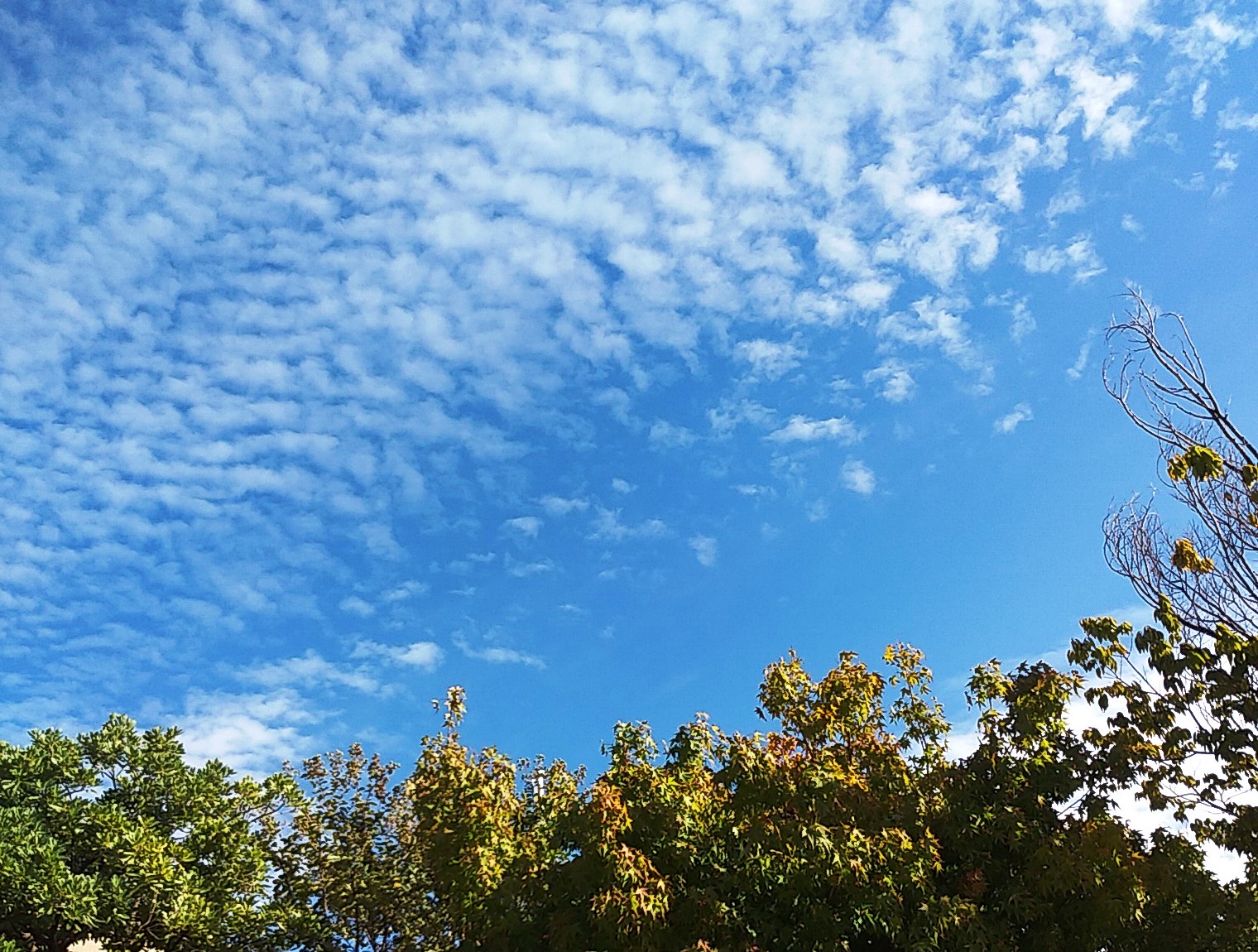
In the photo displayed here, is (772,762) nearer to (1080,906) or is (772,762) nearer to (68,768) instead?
(1080,906)

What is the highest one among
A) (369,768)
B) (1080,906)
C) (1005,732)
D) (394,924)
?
(369,768)

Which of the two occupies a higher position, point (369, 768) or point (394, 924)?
point (369, 768)

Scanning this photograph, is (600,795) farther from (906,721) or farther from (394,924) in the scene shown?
(394,924)

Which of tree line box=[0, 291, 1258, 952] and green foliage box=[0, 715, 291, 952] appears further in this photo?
green foliage box=[0, 715, 291, 952]

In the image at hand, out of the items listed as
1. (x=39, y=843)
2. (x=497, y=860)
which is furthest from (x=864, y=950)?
(x=39, y=843)

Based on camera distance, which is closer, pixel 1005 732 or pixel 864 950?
pixel 864 950

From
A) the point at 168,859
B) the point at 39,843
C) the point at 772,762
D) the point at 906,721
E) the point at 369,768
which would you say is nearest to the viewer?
the point at 772,762

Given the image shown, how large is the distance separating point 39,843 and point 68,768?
6.39 feet

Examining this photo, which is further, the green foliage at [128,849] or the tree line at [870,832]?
the green foliage at [128,849]

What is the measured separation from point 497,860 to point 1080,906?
21.6 ft

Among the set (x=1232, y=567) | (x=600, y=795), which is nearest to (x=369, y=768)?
(x=600, y=795)

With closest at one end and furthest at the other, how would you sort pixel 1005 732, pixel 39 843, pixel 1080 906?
pixel 1080 906 < pixel 1005 732 < pixel 39 843

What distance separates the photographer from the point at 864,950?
33.7 ft

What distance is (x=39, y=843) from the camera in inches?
578
